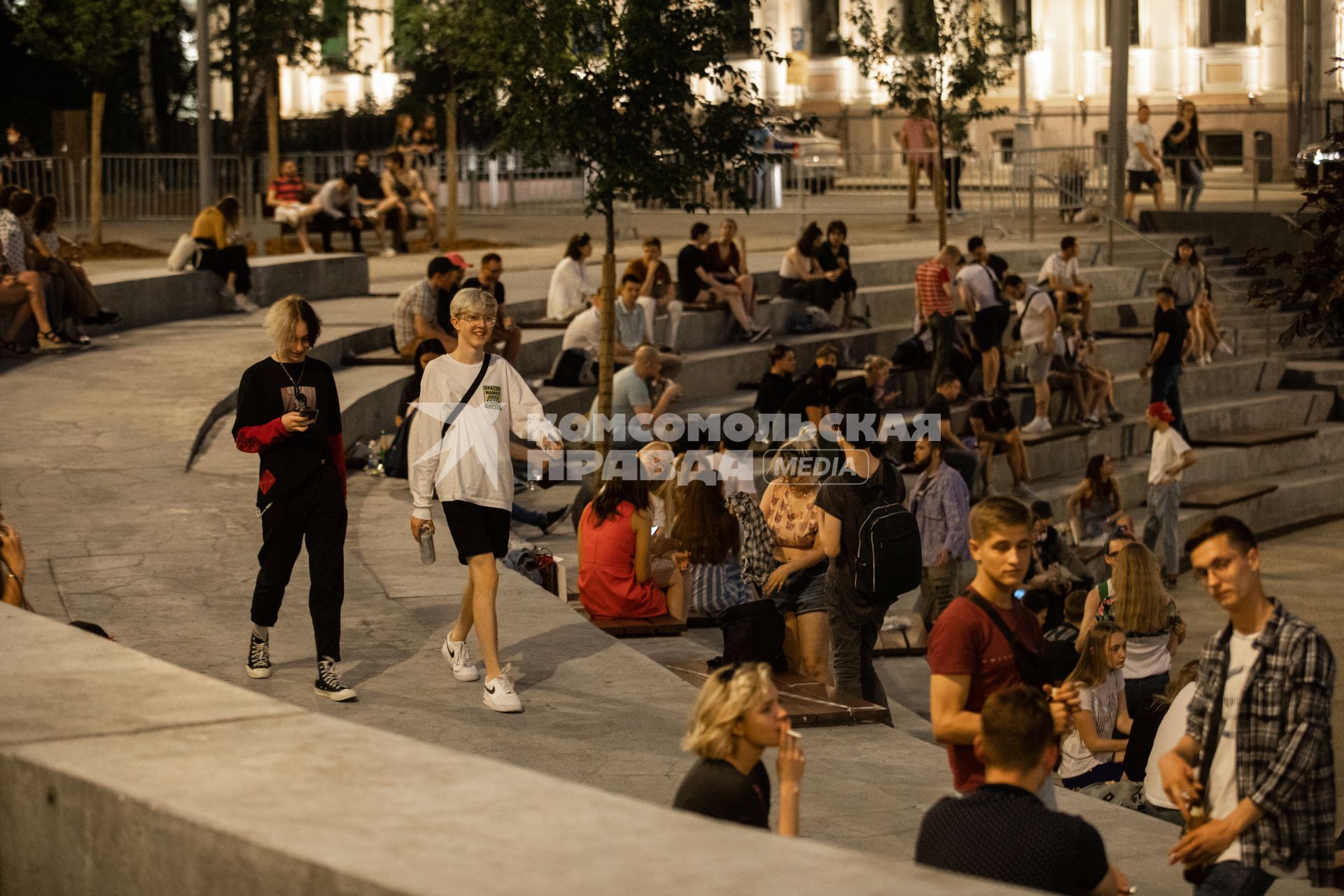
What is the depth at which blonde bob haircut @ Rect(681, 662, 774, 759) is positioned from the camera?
4.93 metres

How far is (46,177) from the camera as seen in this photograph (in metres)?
25.4

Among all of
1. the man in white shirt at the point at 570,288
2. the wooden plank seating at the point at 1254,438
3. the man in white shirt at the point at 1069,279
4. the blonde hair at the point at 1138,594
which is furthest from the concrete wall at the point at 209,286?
the blonde hair at the point at 1138,594

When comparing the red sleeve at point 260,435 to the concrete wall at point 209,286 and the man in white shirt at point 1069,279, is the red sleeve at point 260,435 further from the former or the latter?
the man in white shirt at point 1069,279

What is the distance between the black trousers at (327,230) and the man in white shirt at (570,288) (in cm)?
666

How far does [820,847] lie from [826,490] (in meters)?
6.27

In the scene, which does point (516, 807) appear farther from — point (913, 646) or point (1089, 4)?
point (1089, 4)

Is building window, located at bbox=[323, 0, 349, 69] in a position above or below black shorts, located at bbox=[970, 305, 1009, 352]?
above

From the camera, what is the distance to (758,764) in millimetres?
5066

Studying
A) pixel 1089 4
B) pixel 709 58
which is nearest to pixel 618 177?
pixel 709 58

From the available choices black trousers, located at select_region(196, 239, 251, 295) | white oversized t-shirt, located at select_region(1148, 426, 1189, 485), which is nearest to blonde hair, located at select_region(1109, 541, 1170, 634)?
white oversized t-shirt, located at select_region(1148, 426, 1189, 485)

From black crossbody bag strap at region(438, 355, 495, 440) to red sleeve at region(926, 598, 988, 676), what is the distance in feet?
9.54

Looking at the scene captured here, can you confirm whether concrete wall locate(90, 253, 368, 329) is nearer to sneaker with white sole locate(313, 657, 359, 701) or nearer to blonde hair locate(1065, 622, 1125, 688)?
sneaker with white sole locate(313, 657, 359, 701)

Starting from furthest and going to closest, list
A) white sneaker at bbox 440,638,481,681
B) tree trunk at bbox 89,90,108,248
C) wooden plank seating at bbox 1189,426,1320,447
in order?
tree trunk at bbox 89,90,108,248 → wooden plank seating at bbox 1189,426,1320,447 → white sneaker at bbox 440,638,481,681

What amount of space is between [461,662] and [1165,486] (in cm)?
1062
